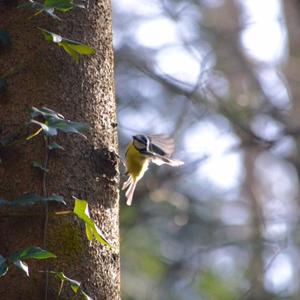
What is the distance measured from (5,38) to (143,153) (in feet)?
3.91

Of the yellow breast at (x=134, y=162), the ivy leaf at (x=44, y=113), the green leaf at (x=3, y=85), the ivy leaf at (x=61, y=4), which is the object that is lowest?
the yellow breast at (x=134, y=162)

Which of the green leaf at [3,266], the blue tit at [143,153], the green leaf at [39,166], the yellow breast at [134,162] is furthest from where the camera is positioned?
the yellow breast at [134,162]

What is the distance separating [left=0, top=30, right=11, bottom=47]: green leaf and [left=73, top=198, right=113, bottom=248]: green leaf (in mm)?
390

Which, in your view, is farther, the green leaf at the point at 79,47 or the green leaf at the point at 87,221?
the green leaf at the point at 79,47

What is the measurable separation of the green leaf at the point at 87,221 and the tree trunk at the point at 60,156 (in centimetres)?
4

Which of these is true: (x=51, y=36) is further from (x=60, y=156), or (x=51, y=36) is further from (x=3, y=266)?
(x=3, y=266)

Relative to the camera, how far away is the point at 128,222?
6.10 meters

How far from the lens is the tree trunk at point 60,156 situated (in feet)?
5.87

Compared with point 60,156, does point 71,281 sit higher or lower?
lower

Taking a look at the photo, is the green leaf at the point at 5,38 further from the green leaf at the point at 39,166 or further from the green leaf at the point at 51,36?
the green leaf at the point at 39,166

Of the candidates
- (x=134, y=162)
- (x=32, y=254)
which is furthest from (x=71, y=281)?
(x=134, y=162)

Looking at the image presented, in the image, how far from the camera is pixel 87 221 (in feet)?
5.82

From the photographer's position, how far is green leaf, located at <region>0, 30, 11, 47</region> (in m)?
1.92

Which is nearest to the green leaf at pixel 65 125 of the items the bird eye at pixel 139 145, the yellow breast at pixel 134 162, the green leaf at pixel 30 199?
the green leaf at pixel 30 199
